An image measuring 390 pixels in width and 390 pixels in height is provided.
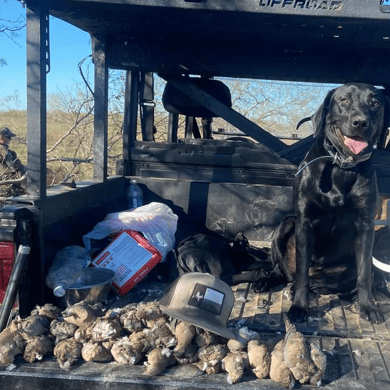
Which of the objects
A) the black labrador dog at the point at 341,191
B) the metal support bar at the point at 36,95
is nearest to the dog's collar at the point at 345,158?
the black labrador dog at the point at 341,191

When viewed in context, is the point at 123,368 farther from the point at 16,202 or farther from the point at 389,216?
the point at 389,216

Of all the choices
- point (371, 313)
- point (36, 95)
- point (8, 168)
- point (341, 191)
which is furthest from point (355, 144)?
point (8, 168)

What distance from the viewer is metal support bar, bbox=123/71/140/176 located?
168 inches

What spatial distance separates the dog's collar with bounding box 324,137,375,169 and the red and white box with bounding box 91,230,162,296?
1.27 m

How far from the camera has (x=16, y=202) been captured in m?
2.55

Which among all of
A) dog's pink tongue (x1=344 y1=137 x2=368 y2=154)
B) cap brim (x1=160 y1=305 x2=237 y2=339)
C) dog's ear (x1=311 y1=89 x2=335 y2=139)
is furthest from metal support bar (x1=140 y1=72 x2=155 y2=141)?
cap brim (x1=160 y1=305 x2=237 y2=339)

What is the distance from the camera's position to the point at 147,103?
471cm

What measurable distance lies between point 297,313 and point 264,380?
872mm

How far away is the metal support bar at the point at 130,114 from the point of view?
427 centimetres

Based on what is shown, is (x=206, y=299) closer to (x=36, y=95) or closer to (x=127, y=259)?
(x=127, y=259)

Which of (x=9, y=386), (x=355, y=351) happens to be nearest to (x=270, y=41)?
(x=355, y=351)

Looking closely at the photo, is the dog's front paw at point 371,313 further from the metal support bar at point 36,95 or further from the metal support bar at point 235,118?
the metal support bar at point 36,95

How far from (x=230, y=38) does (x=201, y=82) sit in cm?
87

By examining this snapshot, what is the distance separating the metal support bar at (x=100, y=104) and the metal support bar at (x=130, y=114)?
17.8 inches
